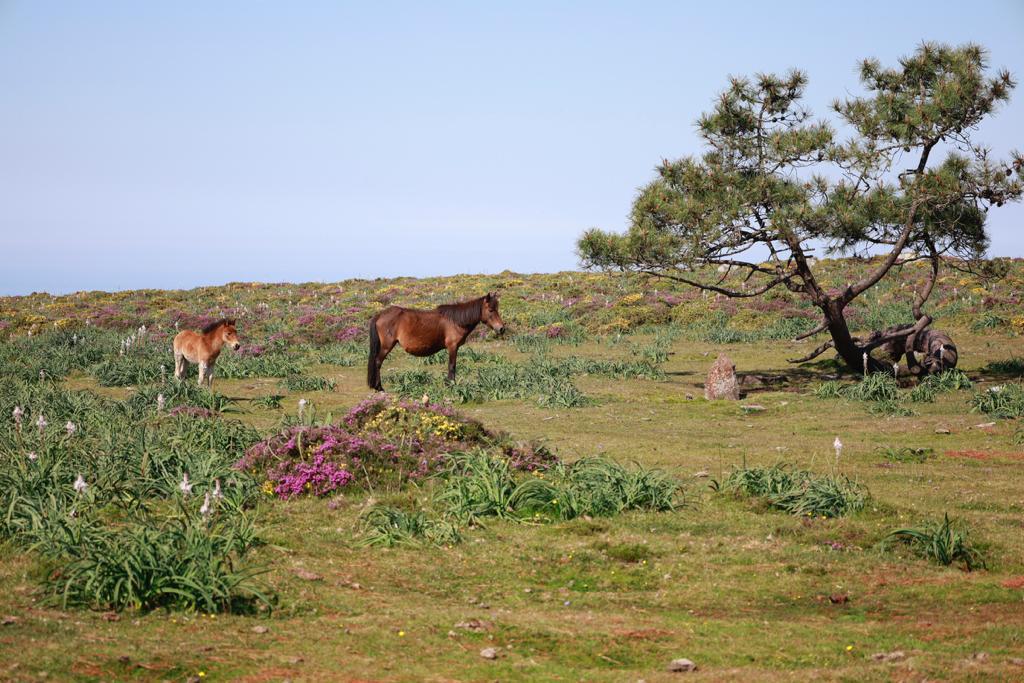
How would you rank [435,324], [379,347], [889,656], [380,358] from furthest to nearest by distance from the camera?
[435,324] < [379,347] < [380,358] < [889,656]

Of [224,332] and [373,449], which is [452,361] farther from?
[373,449]

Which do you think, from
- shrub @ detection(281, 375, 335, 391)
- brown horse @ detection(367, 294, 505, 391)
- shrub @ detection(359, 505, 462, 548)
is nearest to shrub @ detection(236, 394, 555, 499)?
shrub @ detection(359, 505, 462, 548)

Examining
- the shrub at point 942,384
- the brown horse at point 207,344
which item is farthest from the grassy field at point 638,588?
the brown horse at point 207,344

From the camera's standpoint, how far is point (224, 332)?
2256 cm

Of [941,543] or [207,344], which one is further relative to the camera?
[207,344]

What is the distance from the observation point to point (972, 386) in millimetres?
22281

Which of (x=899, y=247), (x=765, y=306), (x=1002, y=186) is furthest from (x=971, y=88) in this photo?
(x=765, y=306)

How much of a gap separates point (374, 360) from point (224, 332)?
362 cm

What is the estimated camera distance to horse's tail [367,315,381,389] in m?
23.5

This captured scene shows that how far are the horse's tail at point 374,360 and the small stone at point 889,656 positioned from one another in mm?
17041

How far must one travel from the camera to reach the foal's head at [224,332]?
885 inches

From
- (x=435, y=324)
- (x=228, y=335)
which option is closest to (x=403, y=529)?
(x=228, y=335)

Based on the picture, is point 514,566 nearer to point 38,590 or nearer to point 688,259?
point 38,590

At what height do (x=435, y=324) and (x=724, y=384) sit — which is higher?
(x=435, y=324)
